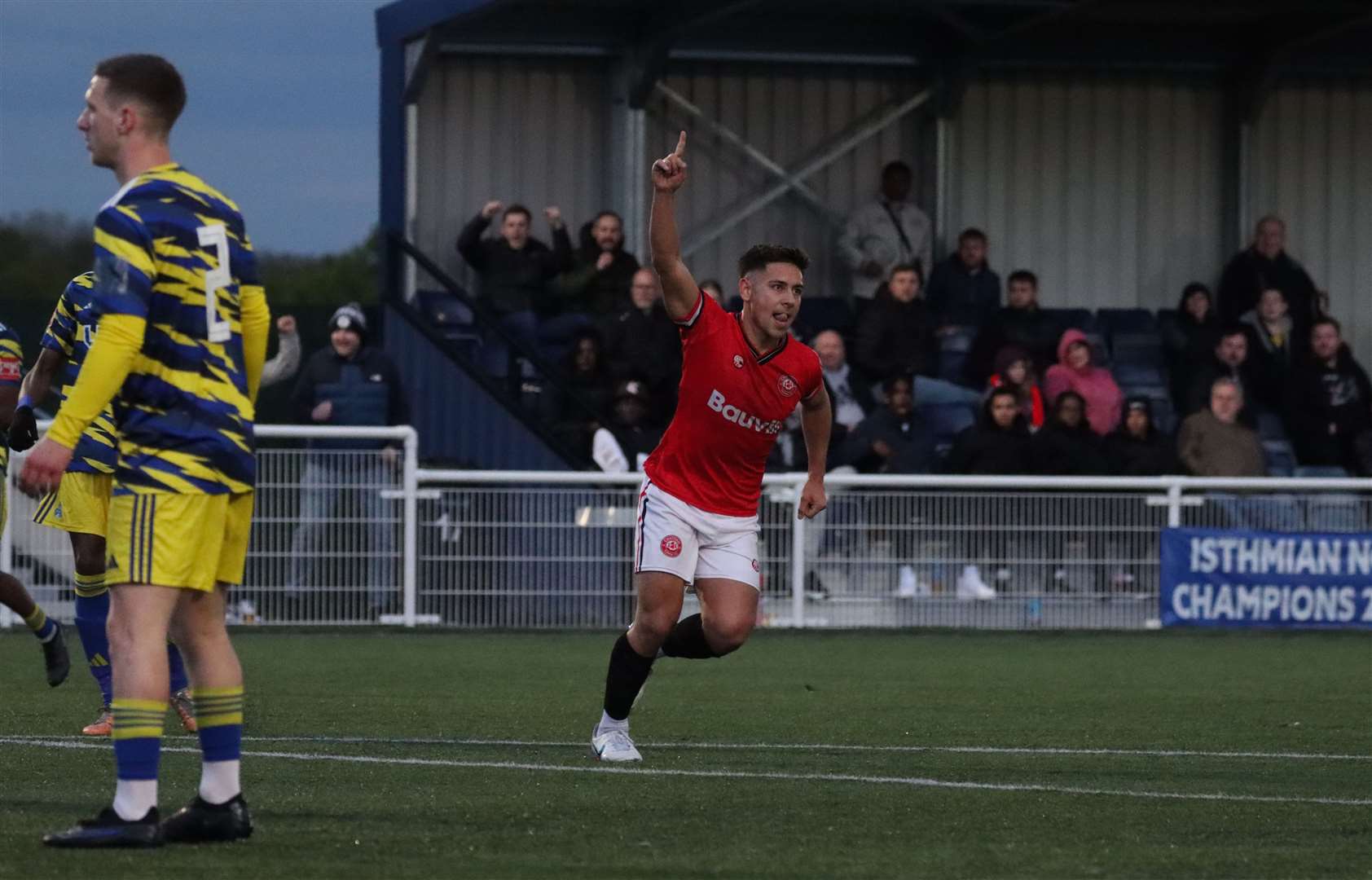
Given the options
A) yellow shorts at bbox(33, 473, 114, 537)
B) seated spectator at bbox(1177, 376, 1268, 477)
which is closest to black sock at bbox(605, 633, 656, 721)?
yellow shorts at bbox(33, 473, 114, 537)

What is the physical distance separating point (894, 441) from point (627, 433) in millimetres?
2038

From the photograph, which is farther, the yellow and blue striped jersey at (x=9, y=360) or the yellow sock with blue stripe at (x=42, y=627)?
the yellow sock with blue stripe at (x=42, y=627)

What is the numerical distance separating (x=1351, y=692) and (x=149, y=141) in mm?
7786

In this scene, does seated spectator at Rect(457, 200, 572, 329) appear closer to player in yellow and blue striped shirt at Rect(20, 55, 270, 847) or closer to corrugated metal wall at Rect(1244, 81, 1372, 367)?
corrugated metal wall at Rect(1244, 81, 1372, 367)

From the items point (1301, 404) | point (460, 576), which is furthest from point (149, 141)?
point (1301, 404)

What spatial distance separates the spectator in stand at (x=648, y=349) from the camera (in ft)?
57.9

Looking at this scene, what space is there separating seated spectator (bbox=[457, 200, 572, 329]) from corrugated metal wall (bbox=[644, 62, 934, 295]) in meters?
3.11

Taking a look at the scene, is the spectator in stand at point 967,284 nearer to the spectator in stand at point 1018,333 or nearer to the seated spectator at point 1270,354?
the spectator in stand at point 1018,333

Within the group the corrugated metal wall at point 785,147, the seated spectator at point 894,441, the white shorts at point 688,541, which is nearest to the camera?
the white shorts at point 688,541

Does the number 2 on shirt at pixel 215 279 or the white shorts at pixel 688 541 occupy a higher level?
the number 2 on shirt at pixel 215 279

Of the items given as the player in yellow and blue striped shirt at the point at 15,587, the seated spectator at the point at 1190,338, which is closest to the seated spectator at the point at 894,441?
the seated spectator at the point at 1190,338

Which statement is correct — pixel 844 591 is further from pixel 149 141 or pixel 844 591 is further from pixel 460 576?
pixel 149 141

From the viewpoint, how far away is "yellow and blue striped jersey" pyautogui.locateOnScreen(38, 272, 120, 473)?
8.08 metres

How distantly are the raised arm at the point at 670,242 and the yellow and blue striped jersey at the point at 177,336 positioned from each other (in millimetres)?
2093
